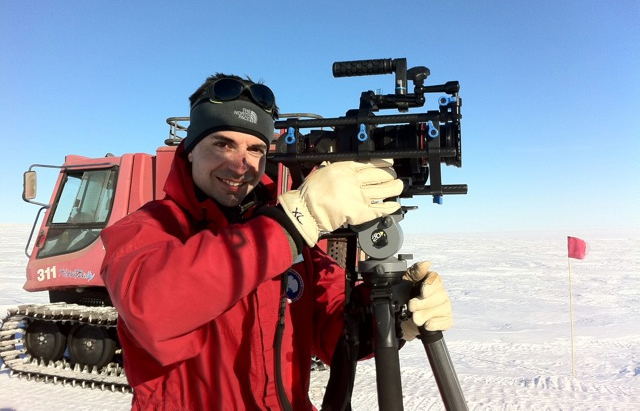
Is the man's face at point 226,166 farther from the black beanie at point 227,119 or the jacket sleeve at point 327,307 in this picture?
the jacket sleeve at point 327,307

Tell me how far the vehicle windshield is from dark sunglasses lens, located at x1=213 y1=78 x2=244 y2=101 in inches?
180

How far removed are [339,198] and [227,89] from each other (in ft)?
2.94

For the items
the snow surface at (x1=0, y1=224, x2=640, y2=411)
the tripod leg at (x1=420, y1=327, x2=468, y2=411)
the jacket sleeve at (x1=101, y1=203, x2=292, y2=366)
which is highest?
the jacket sleeve at (x1=101, y1=203, x2=292, y2=366)

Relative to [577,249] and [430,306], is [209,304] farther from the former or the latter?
[577,249]

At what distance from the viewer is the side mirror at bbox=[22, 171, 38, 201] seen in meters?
5.61

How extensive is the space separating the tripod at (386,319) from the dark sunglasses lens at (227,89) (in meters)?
0.84

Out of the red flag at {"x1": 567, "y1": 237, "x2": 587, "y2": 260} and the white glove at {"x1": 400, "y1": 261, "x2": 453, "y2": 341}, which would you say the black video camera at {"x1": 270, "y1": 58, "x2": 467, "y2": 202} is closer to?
the white glove at {"x1": 400, "y1": 261, "x2": 453, "y2": 341}

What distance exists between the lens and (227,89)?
6.52 ft

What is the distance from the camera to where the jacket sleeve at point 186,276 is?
1.23 metres

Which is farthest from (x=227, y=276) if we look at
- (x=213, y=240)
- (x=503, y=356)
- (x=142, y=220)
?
(x=503, y=356)

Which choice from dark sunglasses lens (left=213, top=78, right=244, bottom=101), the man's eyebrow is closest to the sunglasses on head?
dark sunglasses lens (left=213, top=78, right=244, bottom=101)

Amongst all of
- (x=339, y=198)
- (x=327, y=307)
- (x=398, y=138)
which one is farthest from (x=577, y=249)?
(x=339, y=198)

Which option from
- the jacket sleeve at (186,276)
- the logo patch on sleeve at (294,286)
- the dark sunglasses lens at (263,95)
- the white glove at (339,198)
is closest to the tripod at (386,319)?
the white glove at (339,198)

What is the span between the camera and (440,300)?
61.9 inches
